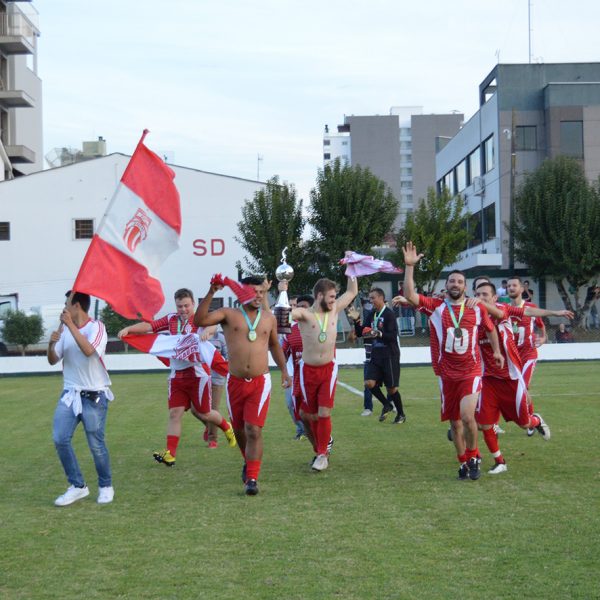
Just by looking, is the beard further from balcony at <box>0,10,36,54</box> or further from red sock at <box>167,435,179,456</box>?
balcony at <box>0,10,36,54</box>

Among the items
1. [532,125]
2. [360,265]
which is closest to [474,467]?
[360,265]

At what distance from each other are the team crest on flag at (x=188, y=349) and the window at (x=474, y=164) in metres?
46.7

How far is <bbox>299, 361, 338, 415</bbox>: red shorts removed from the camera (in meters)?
11.0

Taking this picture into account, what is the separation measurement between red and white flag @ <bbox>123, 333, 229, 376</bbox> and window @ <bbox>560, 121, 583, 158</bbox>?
137 feet

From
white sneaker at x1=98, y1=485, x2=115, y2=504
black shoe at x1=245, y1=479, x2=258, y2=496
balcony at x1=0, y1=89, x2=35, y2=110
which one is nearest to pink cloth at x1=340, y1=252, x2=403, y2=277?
black shoe at x1=245, y1=479, x2=258, y2=496

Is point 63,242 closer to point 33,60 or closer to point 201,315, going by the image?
point 33,60

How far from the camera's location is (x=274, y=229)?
1752 inches

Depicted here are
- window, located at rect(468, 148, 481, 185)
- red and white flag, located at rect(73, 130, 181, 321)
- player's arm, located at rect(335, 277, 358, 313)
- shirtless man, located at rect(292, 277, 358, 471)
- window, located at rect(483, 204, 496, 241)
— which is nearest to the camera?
red and white flag, located at rect(73, 130, 181, 321)

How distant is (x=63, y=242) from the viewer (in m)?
50.1

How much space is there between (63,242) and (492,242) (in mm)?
23085

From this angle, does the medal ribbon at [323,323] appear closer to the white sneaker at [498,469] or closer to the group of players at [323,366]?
the group of players at [323,366]

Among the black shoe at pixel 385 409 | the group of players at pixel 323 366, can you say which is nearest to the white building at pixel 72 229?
the black shoe at pixel 385 409

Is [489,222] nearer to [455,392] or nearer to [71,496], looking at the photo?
[455,392]

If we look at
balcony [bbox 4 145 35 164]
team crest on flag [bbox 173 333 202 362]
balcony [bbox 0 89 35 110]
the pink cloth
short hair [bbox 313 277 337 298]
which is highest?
balcony [bbox 0 89 35 110]
